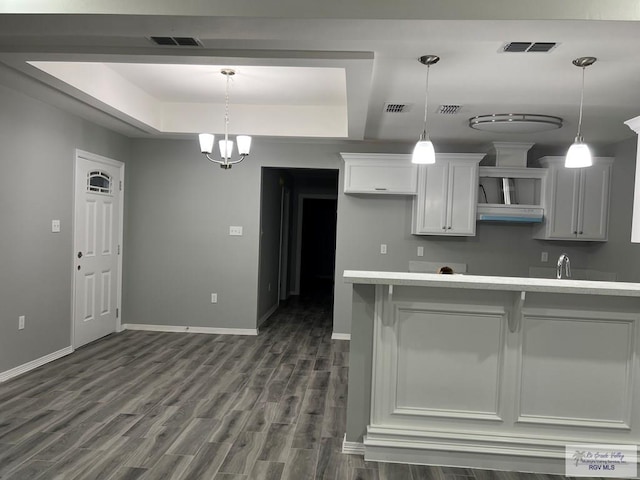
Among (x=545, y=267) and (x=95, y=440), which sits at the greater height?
(x=545, y=267)

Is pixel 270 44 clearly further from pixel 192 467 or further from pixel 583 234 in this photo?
pixel 583 234

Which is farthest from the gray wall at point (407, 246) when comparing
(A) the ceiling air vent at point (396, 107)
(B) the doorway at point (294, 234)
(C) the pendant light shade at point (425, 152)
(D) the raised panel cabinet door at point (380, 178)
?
(C) the pendant light shade at point (425, 152)

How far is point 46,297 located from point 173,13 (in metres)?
3.24

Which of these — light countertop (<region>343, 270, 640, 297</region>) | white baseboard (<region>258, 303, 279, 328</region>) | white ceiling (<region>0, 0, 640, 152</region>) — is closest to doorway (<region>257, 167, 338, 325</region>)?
white baseboard (<region>258, 303, 279, 328</region>)

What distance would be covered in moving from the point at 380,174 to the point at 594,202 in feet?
7.94

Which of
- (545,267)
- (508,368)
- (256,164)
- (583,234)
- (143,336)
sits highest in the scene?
(256,164)

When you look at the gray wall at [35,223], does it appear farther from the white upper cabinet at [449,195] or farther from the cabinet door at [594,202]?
the cabinet door at [594,202]

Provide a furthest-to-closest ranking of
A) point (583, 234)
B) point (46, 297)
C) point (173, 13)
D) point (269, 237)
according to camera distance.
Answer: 1. point (269, 237)
2. point (583, 234)
3. point (46, 297)
4. point (173, 13)

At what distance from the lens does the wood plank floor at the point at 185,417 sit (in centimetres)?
260

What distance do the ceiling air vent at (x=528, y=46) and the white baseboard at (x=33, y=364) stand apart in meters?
4.46

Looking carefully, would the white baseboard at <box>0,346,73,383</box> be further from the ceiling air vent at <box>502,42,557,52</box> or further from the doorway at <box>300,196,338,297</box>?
the doorway at <box>300,196,338,297</box>

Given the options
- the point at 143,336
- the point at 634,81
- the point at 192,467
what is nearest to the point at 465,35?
the point at 634,81

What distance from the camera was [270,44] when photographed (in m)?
2.75

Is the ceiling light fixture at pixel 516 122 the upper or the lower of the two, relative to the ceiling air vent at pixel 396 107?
lower
